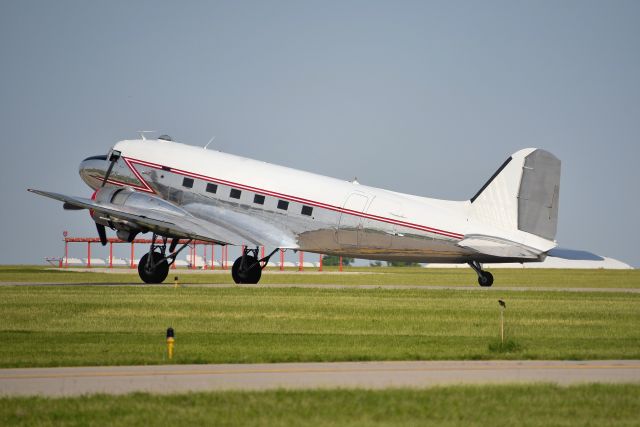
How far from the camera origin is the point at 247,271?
148 ft

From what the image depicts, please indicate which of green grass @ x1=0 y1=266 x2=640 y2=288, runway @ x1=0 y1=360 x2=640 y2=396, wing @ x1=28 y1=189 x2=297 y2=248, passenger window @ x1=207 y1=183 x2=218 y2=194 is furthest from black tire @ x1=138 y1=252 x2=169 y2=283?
runway @ x1=0 y1=360 x2=640 y2=396

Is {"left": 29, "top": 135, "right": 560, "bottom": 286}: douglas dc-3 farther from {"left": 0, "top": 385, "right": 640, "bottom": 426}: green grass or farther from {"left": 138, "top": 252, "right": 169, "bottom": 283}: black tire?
{"left": 0, "top": 385, "right": 640, "bottom": 426}: green grass

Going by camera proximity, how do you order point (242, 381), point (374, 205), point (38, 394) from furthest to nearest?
1. point (374, 205)
2. point (242, 381)
3. point (38, 394)

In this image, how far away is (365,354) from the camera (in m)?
21.6

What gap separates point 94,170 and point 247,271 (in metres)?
8.16

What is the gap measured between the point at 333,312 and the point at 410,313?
2418 millimetres

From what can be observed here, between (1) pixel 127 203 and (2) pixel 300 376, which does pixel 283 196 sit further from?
(2) pixel 300 376

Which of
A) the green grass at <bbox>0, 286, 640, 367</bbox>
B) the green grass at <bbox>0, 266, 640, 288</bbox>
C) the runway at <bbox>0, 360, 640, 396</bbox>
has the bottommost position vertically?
the runway at <bbox>0, 360, 640, 396</bbox>

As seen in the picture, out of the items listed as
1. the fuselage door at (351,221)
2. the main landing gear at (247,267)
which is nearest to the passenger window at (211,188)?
the main landing gear at (247,267)

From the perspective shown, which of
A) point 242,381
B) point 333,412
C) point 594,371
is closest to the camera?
point 333,412

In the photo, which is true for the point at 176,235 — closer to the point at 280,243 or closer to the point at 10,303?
the point at 280,243

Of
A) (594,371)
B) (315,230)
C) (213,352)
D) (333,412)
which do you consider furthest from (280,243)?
(333,412)

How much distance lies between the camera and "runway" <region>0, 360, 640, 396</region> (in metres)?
16.7

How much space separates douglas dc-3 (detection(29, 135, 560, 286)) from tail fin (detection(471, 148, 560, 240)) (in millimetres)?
39
